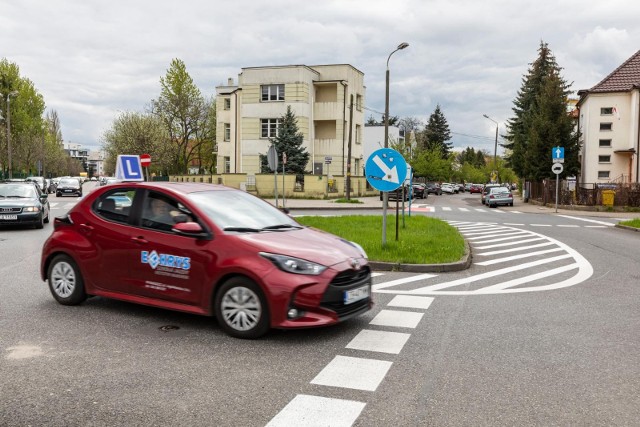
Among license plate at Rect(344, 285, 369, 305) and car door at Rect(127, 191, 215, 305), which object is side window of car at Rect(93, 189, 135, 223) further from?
license plate at Rect(344, 285, 369, 305)

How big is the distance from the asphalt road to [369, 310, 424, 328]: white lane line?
2cm

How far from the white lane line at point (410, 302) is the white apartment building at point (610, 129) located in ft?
138

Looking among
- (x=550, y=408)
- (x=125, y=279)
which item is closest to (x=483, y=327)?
(x=550, y=408)

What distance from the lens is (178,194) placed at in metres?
6.43

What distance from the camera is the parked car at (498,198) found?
41250mm

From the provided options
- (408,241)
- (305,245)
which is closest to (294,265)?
(305,245)

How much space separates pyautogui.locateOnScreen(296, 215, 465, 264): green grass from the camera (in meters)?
11.1

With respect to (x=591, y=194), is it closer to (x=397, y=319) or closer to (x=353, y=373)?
(x=397, y=319)

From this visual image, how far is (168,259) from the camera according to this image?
6133mm

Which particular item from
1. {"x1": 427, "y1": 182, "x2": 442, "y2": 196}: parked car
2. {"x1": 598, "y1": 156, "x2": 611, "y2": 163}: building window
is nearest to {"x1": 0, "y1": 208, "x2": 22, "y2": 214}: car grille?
{"x1": 598, "y1": 156, "x2": 611, "y2": 163}: building window

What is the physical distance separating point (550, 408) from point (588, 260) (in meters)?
9.23

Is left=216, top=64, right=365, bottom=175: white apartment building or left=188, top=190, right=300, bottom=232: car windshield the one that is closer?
left=188, top=190, right=300, bottom=232: car windshield

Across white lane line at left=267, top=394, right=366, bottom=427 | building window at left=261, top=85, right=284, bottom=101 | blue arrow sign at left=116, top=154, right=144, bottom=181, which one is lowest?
white lane line at left=267, top=394, right=366, bottom=427

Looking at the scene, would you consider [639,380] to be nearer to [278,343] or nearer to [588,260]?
[278,343]
